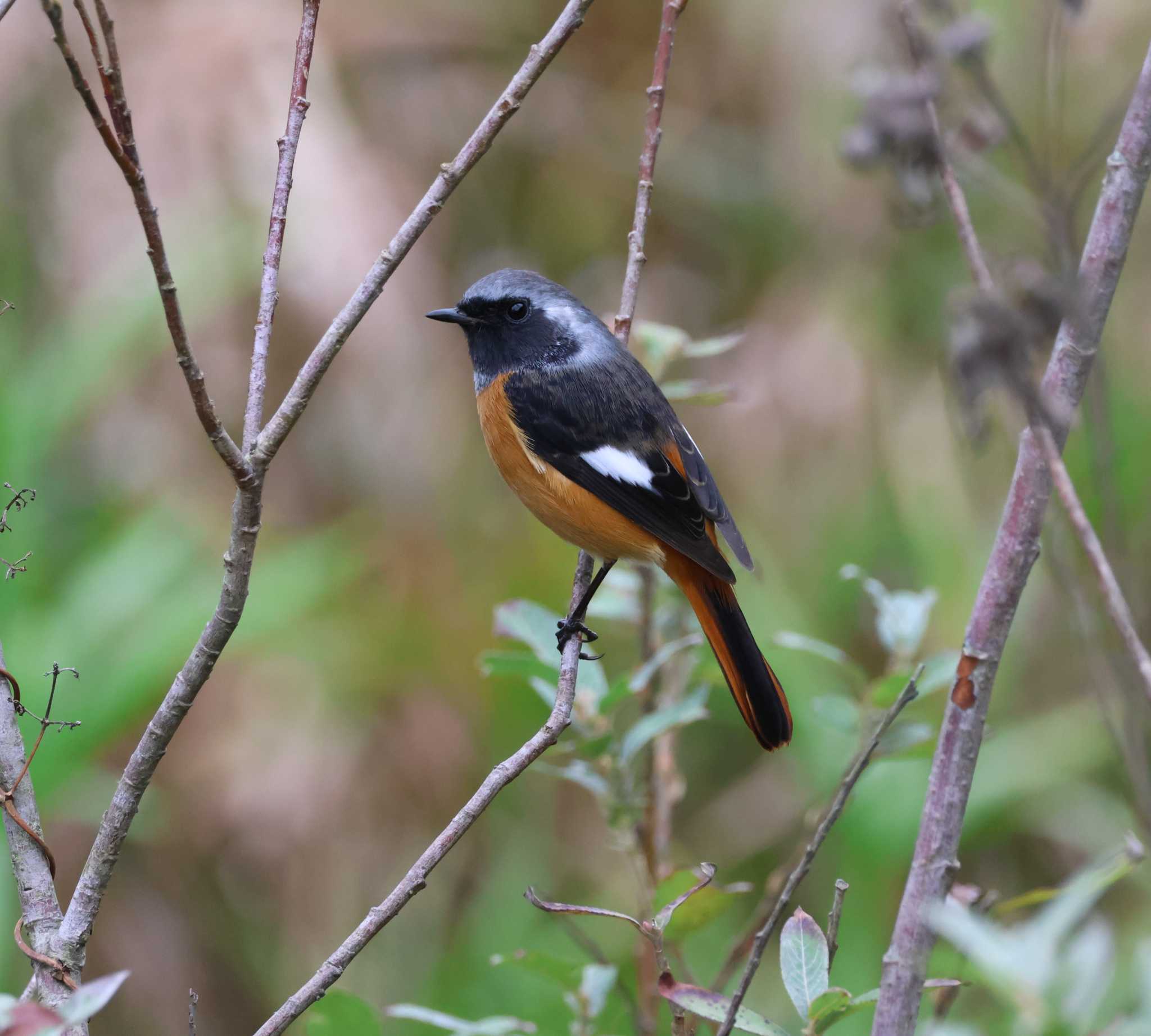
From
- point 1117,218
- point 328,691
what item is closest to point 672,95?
point 328,691

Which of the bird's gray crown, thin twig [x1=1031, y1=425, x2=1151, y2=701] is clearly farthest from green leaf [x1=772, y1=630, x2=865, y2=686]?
the bird's gray crown

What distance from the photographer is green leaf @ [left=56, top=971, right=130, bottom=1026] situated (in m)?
0.84

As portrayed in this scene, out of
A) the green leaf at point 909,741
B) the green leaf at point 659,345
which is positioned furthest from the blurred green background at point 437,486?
the green leaf at point 659,345

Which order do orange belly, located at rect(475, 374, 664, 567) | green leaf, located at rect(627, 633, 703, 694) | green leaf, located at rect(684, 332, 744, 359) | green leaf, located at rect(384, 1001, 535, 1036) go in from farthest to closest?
orange belly, located at rect(475, 374, 664, 567) < green leaf, located at rect(684, 332, 744, 359) < green leaf, located at rect(627, 633, 703, 694) < green leaf, located at rect(384, 1001, 535, 1036)

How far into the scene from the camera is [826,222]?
4.54 meters

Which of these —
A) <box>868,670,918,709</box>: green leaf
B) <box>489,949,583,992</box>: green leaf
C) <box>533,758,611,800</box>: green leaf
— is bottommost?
<box>489,949,583,992</box>: green leaf

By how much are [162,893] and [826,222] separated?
3350 millimetres

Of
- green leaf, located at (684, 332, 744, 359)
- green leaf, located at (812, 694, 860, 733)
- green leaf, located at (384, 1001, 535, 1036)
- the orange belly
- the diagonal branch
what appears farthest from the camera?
the orange belly

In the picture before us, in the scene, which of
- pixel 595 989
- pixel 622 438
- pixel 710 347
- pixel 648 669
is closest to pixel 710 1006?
pixel 595 989

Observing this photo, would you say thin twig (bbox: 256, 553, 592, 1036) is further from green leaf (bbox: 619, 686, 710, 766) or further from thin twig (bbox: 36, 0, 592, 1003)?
green leaf (bbox: 619, 686, 710, 766)

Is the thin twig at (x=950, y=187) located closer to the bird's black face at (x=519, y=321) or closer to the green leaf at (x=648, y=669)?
the green leaf at (x=648, y=669)

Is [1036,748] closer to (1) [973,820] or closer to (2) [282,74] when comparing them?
(1) [973,820]

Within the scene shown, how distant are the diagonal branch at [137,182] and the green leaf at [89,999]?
0.48 m

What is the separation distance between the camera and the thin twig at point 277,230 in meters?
1.28
